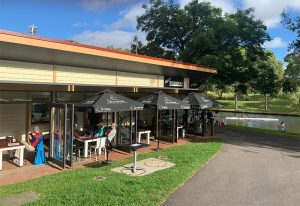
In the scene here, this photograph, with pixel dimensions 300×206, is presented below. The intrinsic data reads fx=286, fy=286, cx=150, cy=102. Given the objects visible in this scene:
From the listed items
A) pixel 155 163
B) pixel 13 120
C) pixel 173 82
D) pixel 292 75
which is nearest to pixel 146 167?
pixel 155 163

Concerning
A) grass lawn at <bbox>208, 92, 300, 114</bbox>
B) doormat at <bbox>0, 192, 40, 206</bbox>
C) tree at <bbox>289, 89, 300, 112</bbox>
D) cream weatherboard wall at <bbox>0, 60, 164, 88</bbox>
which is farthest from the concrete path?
grass lawn at <bbox>208, 92, 300, 114</bbox>

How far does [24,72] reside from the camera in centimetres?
1102

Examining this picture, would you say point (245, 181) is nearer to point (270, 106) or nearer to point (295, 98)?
point (295, 98)

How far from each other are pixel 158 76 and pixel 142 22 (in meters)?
12.0

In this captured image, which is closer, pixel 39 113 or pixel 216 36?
pixel 39 113

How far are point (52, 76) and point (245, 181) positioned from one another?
844 cm

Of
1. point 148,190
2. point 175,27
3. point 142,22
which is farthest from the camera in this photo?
point 142,22

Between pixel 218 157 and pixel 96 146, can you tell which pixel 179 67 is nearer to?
pixel 218 157

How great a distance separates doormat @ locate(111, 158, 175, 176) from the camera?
897 cm

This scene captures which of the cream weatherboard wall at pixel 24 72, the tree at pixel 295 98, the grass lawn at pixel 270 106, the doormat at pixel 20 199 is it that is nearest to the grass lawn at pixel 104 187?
the doormat at pixel 20 199

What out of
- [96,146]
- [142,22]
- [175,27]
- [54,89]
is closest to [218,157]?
[96,146]

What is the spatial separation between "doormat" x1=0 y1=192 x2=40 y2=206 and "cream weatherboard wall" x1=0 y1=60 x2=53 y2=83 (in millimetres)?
4725

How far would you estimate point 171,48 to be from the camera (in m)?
27.5

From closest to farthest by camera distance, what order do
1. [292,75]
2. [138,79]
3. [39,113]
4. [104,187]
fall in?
1. [104,187]
2. [39,113]
3. [138,79]
4. [292,75]
